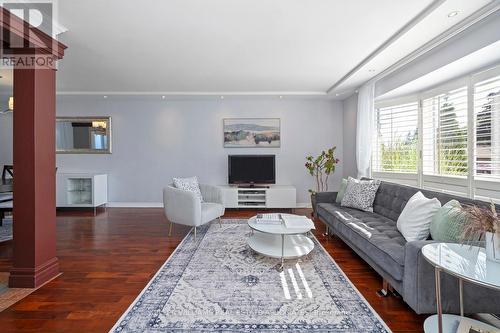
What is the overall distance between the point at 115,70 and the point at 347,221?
3.95 meters

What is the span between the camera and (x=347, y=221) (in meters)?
2.96

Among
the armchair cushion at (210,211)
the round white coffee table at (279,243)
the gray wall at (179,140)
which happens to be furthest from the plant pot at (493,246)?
the gray wall at (179,140)

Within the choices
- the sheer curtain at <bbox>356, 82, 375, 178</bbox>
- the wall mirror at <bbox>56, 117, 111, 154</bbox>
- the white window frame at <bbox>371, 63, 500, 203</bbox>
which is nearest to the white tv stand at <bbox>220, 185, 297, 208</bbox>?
the sheer curtain at <bbox>356, 82, 375, 178</bbox>

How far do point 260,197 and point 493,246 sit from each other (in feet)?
13.3

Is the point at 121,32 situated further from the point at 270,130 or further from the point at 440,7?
the point at 270,130

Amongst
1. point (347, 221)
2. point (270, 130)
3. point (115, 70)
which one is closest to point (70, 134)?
point (115, 70)

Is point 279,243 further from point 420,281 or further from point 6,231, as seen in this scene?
point 6,231

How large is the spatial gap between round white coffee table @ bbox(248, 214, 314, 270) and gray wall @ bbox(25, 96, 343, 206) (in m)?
2.70

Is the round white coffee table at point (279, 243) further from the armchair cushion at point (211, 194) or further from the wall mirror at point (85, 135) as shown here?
the wall mirror at point (85, 135)

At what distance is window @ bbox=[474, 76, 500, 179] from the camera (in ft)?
8.79

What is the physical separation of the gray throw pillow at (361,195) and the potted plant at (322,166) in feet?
4.72

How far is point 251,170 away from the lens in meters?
5.48

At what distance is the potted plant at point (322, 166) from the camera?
5160mm

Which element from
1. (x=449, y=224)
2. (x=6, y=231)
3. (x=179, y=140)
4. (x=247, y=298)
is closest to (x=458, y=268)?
(x=449, y=224)
